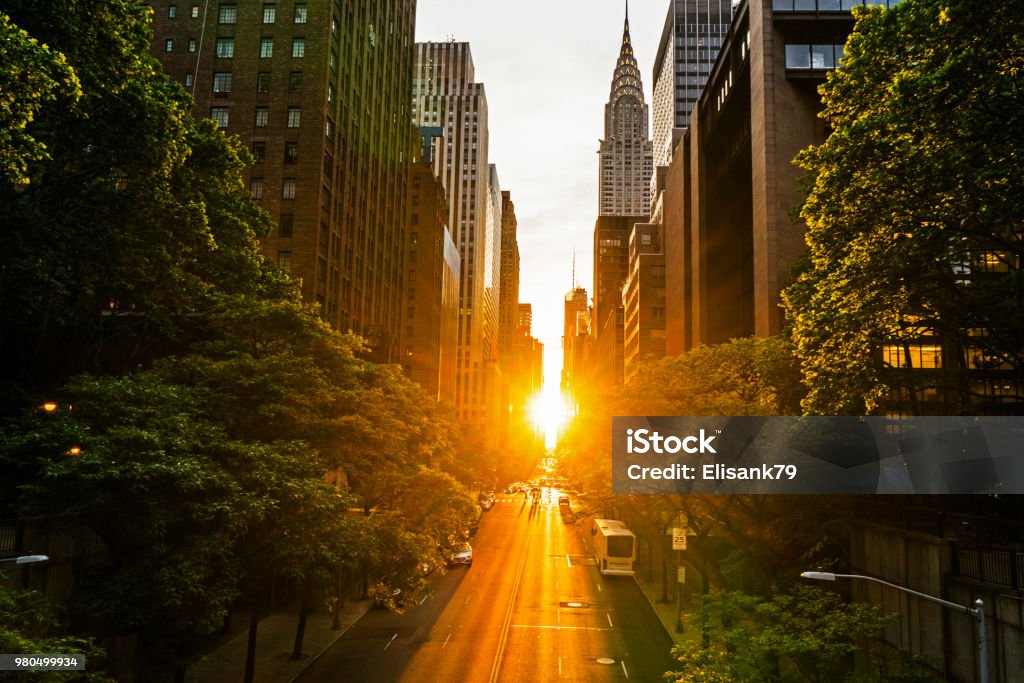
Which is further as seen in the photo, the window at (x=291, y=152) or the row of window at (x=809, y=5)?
the window at (x=291, y=152)

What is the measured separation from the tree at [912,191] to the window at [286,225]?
5122cm

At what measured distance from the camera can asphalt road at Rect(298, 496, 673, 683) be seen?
28.9 meters

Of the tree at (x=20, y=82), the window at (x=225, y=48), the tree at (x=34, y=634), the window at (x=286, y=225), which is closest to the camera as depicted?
the tree at (x=34, y=634)

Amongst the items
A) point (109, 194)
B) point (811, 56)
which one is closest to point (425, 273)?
point (811, 56)

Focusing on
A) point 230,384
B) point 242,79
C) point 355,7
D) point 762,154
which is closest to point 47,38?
point 230,384

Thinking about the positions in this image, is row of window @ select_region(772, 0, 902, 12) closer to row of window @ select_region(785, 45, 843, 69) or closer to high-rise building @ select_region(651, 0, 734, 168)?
row of window @ select_region(785, 45, 843, 69)

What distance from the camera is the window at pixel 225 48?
234 ft

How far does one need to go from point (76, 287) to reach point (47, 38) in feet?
27.4

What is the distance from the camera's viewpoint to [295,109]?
69.8 metres

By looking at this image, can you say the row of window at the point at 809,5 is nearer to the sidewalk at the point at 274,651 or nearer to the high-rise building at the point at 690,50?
the sidewalk at the point at 274,651

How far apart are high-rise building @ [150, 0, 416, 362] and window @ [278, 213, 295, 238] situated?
0.09 meters

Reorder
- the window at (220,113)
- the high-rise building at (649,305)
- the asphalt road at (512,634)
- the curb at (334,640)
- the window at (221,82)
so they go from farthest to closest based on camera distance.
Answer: the high-rise building at (649,305) → the window at (221,82) → the window at (220,113) → the asphalt road at (512,634) → the curb at (334,640)

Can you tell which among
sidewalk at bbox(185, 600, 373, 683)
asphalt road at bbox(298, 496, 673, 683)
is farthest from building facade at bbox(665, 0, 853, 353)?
sidewalk at bbox(185, 600, 373, 683)

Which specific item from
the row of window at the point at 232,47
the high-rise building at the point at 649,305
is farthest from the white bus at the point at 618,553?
the high-rise building at the point at 649,305
